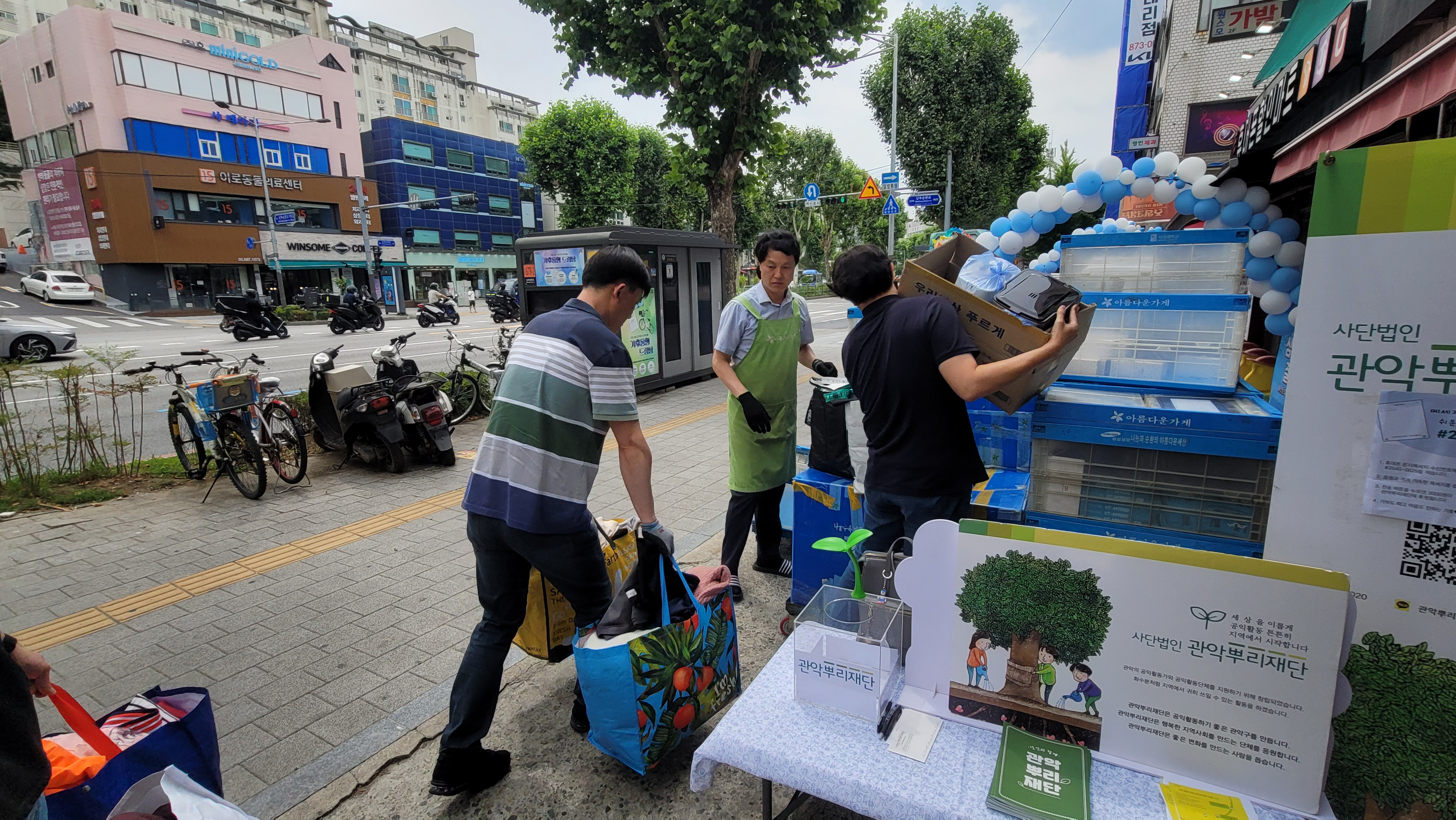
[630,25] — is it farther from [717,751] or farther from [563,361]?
[717,751]

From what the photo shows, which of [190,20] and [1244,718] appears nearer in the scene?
[1244,718]

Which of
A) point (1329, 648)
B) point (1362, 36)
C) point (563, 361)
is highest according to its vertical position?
point (1362, 36)

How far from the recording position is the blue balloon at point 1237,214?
3.41 m

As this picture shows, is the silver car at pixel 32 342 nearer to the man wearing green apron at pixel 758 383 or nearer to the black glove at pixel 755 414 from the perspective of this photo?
the man wearing green apron at pixel 758 383

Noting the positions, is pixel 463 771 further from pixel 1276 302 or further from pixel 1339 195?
pixel 1276 302

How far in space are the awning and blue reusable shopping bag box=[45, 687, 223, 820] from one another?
12.6 feet

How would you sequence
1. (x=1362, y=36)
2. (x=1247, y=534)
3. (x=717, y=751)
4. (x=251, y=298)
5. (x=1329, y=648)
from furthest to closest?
(x=251, y=298) < (x=1362, y=36) < (x=1247, y=534) < (x=717, y=751) < (x=1329, y=648)

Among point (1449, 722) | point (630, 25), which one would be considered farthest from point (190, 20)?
point (1449, 722)

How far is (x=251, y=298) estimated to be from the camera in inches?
759

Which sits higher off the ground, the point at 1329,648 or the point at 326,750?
the point at 1329,648

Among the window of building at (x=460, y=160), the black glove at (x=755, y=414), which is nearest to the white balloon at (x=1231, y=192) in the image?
the black glove at (x=755, y=414)

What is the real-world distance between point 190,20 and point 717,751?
2017 inches

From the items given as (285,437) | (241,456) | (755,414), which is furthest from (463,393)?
(755,414)

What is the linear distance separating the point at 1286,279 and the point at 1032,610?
2.81 m
